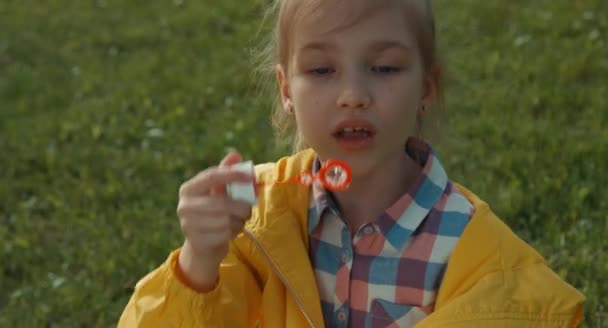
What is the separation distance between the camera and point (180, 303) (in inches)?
79.5

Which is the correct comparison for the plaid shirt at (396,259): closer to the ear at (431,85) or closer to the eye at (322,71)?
the ear at (431,85)

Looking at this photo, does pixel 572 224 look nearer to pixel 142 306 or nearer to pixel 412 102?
pixel 412 102

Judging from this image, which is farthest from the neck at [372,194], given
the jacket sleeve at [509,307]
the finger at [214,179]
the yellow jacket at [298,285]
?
the finger at [214,179]

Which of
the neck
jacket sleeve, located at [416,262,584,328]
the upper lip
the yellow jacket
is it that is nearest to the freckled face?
the upper lip

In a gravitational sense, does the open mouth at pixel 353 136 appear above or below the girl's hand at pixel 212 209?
above

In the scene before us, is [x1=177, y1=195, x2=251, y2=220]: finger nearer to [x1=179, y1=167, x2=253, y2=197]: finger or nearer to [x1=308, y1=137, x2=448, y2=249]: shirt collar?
[x1=179, y1=167, x2=253, y2=197]: finger

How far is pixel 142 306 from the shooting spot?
2.07 meters

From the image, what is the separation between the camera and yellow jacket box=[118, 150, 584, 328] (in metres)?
1.98

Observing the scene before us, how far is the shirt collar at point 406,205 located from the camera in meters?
2.13

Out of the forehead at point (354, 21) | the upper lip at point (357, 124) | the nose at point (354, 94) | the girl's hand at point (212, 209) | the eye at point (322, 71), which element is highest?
the forehead at point (354, 21)

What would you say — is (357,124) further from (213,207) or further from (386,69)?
(213,207)

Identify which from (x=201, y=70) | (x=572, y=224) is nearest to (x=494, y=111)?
(x=572, y=224)

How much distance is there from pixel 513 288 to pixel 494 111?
97.4 inches

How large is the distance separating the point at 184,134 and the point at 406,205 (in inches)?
105
